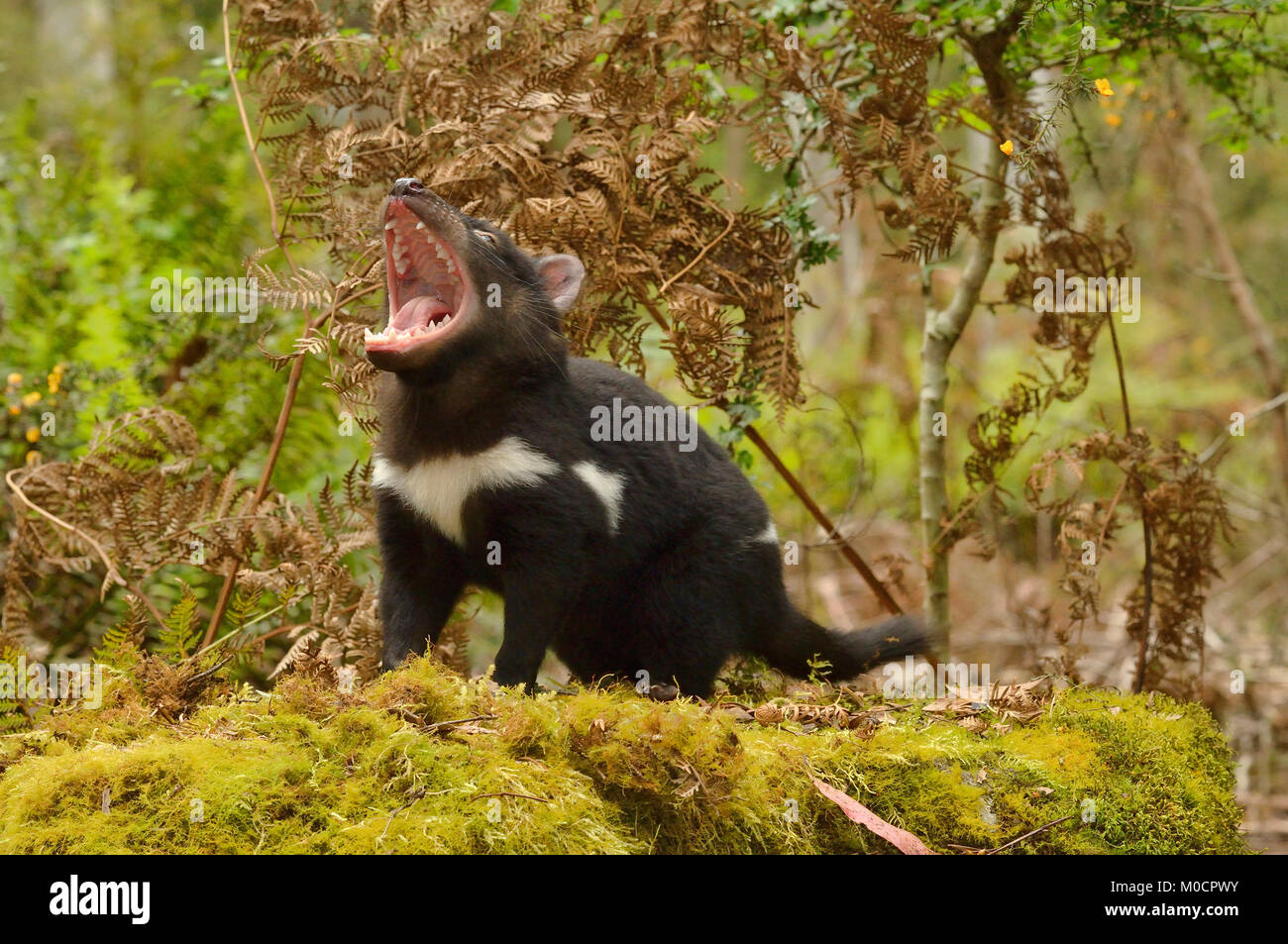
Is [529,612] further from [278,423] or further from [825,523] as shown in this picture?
[825,523]

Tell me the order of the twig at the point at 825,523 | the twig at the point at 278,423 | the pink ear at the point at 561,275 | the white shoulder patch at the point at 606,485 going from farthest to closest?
the twig at the point at 825,523, the twig at the point at 278,423, the pink ear at the point at 561,275, the white shoulder patch at the point at 606,485

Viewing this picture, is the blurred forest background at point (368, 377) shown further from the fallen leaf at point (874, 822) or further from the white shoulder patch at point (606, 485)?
the fallen leaf at point (874, 822)

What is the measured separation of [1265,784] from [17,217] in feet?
30.6

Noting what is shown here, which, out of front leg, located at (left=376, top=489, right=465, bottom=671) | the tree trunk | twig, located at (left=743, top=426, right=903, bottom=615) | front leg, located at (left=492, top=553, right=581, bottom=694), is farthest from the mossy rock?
the tree trunk

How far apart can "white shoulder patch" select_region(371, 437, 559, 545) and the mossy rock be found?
0.80m

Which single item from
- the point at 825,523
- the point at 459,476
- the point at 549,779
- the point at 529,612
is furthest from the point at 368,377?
the point at 549,779

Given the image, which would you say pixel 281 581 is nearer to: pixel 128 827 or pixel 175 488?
pixel 175 488

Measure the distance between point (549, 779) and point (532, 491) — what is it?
1375 millimetres

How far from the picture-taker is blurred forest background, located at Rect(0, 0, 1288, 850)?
5.48m

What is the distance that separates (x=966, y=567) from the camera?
1219cm

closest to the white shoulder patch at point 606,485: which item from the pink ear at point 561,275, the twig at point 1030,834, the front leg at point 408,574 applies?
the front leg at point 408,574

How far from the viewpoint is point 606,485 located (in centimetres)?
485

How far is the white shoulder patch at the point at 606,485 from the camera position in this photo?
4.74 metres
